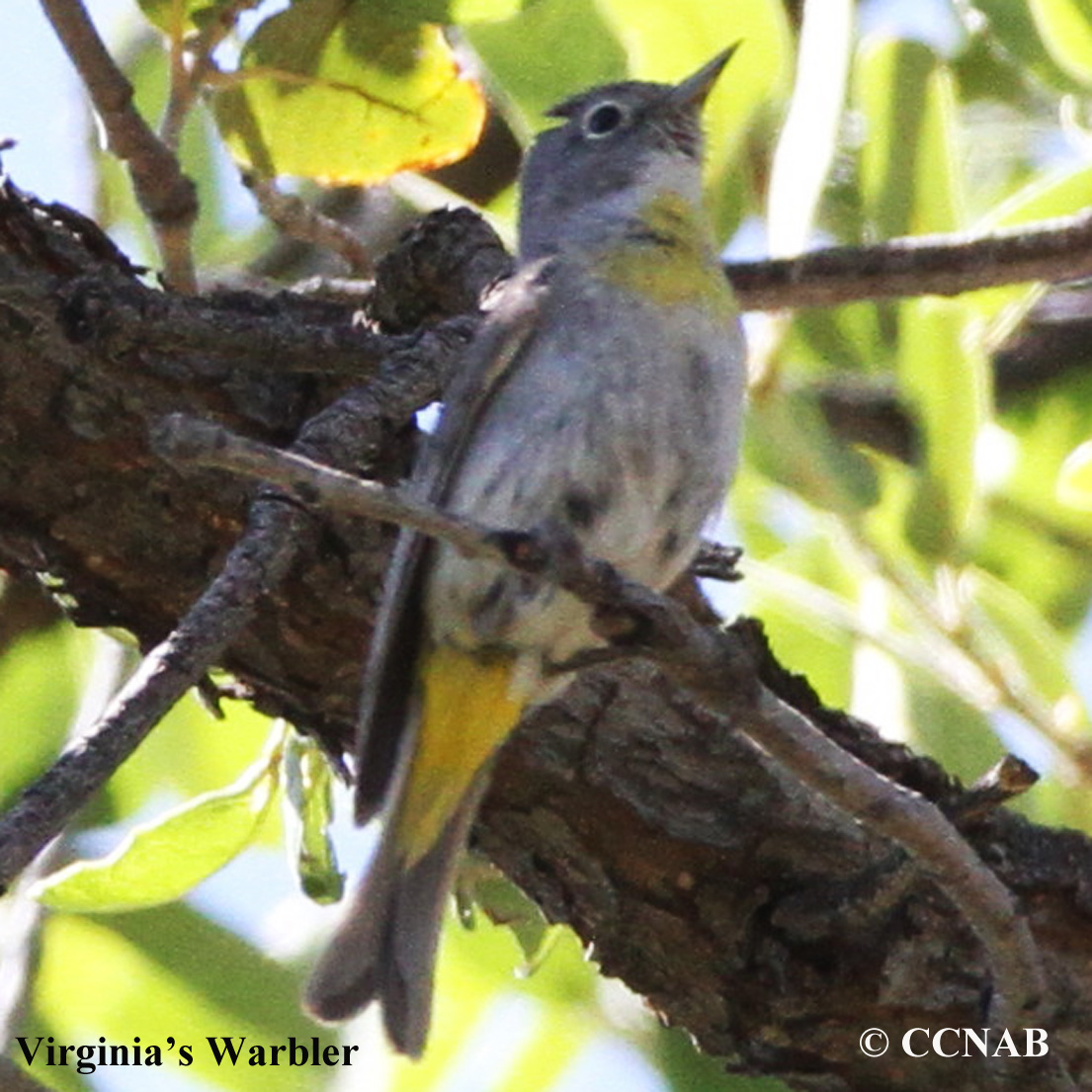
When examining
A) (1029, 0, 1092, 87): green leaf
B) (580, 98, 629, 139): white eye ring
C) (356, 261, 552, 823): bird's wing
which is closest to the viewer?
(356, 261, 552, 823): bird's wing

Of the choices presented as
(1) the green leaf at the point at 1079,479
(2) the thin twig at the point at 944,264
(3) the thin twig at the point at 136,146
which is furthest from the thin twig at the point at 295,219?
(1) the green leaf at the point at 1079,479

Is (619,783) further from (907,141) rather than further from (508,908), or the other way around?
(907,141)

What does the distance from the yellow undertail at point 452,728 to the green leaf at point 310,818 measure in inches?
5.0

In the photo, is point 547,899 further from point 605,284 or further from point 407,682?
point 605,284

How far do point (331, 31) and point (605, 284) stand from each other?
55 centimetres

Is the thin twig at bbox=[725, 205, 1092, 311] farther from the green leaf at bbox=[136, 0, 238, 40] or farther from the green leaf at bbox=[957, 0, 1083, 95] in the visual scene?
the green leaf at bbox=[136, 0, 238, 40]

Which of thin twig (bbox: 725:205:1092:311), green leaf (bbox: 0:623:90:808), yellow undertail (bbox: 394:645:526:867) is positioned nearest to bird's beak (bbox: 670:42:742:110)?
thin twig (bbox: 725:205:1092:311)

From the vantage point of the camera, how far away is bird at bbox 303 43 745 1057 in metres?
2.99

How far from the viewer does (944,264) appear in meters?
3.16

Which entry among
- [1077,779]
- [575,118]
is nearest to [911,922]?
[1077,779]

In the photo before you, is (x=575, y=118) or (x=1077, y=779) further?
(x=575, y=118)

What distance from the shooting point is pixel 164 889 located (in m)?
3.07

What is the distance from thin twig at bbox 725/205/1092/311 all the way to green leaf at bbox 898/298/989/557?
0.19ft

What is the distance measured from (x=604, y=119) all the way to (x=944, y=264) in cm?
104
